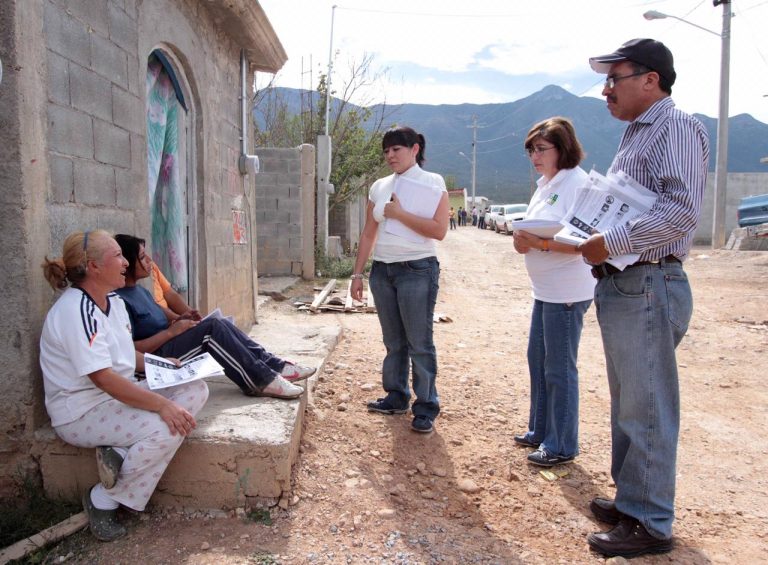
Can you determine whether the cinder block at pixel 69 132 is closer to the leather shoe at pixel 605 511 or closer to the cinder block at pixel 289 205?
the leather shoe at pixel 605 511

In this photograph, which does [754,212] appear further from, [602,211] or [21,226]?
[21,226]

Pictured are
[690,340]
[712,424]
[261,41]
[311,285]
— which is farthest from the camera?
[311,285]

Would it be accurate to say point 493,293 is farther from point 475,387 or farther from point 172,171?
point 172,171

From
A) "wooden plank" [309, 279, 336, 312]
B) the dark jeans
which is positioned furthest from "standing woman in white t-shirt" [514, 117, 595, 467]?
"wooden plank" [309, 279, 336, 312]

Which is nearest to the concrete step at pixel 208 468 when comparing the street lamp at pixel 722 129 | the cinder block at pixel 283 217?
the cinder block at pixel 283 217

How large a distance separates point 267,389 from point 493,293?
26.1 ft

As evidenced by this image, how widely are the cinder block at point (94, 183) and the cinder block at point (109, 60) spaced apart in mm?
498

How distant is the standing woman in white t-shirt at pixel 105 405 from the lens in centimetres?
241

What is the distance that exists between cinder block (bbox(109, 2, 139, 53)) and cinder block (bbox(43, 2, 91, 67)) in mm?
302

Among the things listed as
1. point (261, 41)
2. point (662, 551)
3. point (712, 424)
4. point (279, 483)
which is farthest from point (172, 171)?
point (712, 424)

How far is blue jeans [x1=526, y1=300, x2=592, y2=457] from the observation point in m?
3.15

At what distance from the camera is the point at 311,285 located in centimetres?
1067

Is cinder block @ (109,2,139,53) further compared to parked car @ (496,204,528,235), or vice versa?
parked car @ (496,204,528,235)

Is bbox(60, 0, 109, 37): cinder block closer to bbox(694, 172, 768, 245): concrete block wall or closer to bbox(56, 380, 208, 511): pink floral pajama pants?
bbox(56, 380, 208, 511): pink floral pajama pants
